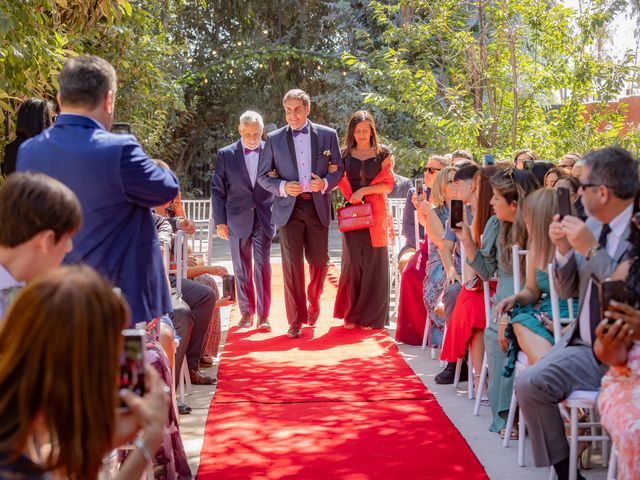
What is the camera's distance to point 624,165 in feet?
14.5

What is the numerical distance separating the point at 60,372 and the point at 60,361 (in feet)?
0.08

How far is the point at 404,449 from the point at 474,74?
815cm

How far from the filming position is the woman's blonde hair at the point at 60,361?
2.04 meters

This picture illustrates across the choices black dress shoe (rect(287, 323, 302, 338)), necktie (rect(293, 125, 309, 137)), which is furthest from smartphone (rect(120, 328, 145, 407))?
necktie (rect(293, 125, 309, 137))

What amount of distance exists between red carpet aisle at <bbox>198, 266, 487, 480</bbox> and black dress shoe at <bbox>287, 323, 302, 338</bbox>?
0.54 feet

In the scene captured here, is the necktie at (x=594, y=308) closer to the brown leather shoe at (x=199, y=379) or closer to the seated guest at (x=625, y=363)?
the seated guest at (x=625, y=363)

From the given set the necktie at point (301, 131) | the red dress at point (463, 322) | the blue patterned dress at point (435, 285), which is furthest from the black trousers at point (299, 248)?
the red dress at point (463, 322)

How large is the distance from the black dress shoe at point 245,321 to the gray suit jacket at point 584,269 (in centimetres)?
565

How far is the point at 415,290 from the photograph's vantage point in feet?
29.2

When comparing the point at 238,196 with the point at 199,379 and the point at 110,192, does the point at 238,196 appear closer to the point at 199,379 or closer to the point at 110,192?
the point at 199,379

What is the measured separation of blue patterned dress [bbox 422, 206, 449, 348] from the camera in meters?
8.10

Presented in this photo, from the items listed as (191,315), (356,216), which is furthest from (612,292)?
(356,216)

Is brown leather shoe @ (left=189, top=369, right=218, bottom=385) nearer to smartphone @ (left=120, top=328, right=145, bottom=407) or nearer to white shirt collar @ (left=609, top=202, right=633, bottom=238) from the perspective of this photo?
white shirt collar @ (left=609, top=202, right=633, bottom=238)

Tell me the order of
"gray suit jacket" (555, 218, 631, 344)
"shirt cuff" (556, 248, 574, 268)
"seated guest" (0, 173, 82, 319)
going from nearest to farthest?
"seated guest" (0, 173, 82, 319) < "gray suit jacket" (555, 218, 631, 344) < "shirt cuff" (556, 248, 574, 268)
